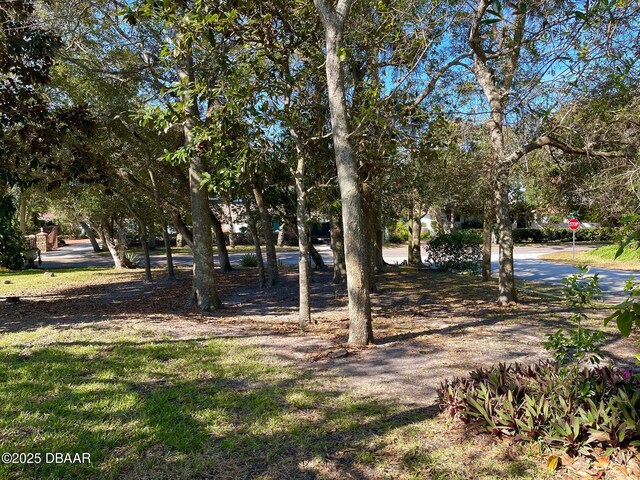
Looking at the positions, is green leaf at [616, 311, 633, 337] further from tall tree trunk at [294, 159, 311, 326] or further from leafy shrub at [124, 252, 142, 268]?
leafy shrub at [124, 252, 142, 268]

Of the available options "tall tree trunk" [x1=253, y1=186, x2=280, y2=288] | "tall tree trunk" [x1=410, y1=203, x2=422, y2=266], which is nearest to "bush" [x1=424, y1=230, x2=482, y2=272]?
"tall tree trunk" [x1=410, y1=203, x2=422, y2=266]

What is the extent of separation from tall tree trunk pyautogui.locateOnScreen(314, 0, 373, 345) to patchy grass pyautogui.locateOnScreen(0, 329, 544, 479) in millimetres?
1516

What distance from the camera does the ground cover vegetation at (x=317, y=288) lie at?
3.33m

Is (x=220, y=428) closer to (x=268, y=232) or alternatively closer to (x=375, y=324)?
(x=375, y=324)

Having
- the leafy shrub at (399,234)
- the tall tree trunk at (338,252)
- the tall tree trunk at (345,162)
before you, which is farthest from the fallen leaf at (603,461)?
the leafy shrub at (399,234)

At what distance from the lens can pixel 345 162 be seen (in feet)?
19.6

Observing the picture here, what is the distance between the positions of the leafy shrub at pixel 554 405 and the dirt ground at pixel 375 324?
2.16ft

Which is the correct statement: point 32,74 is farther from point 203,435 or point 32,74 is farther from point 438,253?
point 438,253

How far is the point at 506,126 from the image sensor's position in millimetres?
9516

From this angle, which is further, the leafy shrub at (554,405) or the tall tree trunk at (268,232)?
the tall tree trunk at (268,232)

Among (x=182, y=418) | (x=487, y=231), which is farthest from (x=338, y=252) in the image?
(x=182, y=418)

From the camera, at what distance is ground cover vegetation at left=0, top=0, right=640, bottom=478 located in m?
3.33

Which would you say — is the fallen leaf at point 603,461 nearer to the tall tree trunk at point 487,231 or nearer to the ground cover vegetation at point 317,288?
the ground cover vegetation at point 317,288

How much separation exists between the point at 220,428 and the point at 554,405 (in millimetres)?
2592
